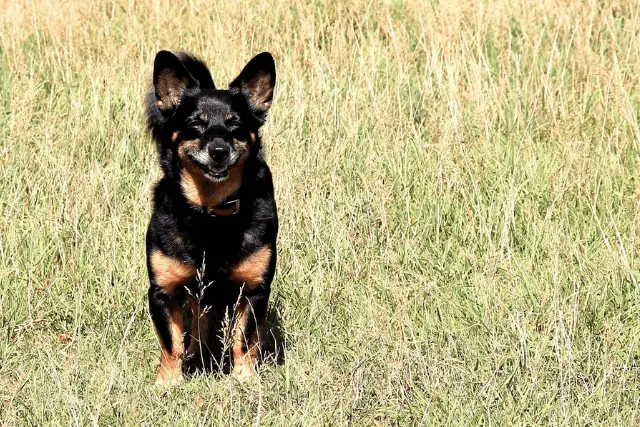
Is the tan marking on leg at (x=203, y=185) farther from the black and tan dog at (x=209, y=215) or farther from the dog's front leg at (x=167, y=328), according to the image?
the dog's front leg at (x=167, y=328)

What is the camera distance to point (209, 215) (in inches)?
166

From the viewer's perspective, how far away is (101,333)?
170 inches

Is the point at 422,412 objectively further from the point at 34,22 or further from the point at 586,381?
the point at 34,22

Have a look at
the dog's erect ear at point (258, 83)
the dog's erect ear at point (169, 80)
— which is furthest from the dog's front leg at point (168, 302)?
the dog's erect ear at point (258, 83)

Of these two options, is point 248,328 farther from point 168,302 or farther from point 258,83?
point 258,83

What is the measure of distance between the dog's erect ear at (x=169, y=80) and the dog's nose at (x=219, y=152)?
49 cm

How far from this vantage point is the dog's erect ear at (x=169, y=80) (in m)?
4.27

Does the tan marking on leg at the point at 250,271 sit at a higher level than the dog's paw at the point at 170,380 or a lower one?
higher

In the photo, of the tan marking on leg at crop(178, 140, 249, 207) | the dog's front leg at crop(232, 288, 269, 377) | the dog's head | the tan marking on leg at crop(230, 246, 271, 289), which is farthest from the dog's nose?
the dog's front leg at crop(232, 288, 269, 377)

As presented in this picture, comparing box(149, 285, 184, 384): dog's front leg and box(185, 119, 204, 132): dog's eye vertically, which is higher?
box(185, 119, 204, 132): dog's eye

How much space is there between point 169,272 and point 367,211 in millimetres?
1389

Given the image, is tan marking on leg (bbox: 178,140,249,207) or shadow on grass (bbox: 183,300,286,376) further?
shadow on grass (bbox: 183,300,286,376)

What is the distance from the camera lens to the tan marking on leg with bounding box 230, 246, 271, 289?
412 centimetres

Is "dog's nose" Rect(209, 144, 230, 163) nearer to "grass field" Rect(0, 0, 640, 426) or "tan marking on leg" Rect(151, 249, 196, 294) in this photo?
"tan marking on leg" Rect(151, 249, 196, 294)
